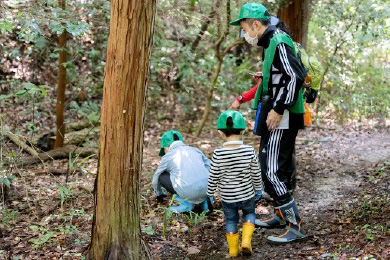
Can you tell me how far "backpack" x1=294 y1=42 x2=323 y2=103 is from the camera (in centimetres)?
510

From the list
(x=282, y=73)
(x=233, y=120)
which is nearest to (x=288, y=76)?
(x=282, y=73)

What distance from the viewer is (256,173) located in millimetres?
4641

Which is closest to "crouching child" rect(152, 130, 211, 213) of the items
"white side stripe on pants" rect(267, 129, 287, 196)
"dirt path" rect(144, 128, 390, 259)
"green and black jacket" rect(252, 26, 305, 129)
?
"dirt path" rect(144, 128, 390, 259)

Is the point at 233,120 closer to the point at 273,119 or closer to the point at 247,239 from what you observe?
the point at 273,119

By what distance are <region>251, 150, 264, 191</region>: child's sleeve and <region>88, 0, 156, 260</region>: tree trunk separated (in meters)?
1.18

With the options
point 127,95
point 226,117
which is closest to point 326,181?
point 226,117

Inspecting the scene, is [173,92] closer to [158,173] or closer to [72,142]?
[72,142]

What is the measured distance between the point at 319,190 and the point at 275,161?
6.79 feet

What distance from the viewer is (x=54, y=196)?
6438 mm

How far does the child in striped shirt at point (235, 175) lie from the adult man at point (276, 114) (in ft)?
0.94

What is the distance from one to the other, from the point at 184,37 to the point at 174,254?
7.46 m

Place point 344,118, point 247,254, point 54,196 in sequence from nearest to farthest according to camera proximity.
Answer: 1. point 247,254
2. point 54,196
3. point 344,118

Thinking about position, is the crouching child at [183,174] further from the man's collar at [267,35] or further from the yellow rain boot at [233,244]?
the man's collar at [267,35]

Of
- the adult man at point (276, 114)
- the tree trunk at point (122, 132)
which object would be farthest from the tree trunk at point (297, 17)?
the tree trunk at point (122, 132)
